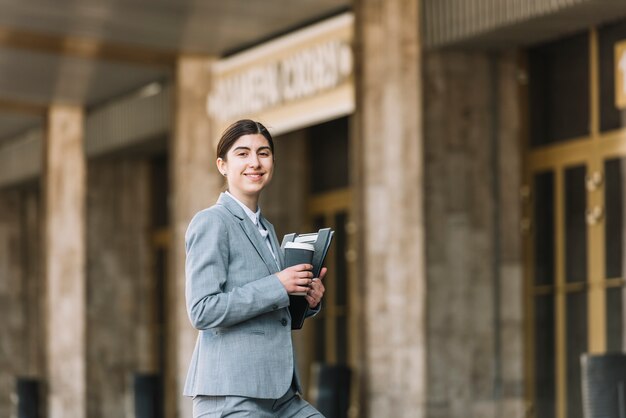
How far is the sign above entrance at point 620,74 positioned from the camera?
36.4 ft

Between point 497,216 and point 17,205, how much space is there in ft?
50.3

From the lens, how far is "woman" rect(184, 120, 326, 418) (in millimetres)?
3822

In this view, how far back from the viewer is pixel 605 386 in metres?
9.21

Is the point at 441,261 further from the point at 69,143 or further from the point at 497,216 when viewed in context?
the point at 69,143

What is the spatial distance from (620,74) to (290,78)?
14.6 ft

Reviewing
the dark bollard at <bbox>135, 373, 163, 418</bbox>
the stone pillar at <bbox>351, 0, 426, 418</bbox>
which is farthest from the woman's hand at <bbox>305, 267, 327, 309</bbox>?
the dark bollard at <bbox>135, 373, 163, 418</bbox>

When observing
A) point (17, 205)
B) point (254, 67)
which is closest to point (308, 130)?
point (254, 67)

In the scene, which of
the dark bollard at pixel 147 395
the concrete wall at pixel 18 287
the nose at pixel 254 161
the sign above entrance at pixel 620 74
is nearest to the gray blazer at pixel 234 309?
the nose at pixel 254 161

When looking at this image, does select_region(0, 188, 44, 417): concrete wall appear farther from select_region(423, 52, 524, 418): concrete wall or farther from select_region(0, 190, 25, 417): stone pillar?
select_region(423, 52, 524, 418): concrete wall

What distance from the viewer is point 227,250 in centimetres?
388

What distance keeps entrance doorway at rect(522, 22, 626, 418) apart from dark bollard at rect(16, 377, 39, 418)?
10.2 m

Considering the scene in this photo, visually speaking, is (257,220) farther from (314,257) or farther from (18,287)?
(18,287)

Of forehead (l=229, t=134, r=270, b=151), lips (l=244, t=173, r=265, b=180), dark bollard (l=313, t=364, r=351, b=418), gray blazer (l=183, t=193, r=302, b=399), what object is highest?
forehead (l=229, t=134, r=270, b=151)

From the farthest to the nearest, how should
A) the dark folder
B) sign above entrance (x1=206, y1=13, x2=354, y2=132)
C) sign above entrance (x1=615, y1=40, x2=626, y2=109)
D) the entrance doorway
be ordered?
1. sign above entrance (x1=206, y1=13, x2=354, y2=132)
2. the entrance doorway
3. sign above entrance (x1=615, y1=40, x2=626, y2=109)
4. the dark folder
